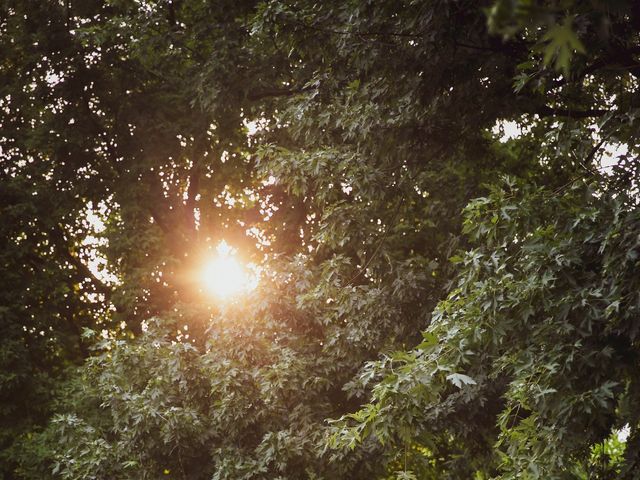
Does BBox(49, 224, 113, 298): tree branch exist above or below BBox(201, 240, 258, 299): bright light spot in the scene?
above

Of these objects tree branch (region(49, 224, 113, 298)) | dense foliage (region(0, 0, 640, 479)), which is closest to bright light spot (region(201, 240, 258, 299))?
dense foliage (region(0, 0, 640, 479))

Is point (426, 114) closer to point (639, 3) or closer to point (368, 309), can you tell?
point (639, 3)

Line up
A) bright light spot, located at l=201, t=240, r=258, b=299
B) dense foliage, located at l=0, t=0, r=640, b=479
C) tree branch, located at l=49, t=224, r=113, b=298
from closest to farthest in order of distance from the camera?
dense foliage, located at l=0, t=0, r=640, b=479, bright light spot, located at l=201, t=240, r=258, b=299, tree branch, located at l=49, t=224, r=113, b=298

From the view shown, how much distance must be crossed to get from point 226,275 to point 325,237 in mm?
3034

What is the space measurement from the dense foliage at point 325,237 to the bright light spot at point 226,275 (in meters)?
0.19

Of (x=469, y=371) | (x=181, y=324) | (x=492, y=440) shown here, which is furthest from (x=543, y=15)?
(x=181, y=324)

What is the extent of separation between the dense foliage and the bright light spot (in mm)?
195

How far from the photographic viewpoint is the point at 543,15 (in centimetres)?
187

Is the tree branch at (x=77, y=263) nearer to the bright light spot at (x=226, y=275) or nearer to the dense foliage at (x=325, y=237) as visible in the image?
the dense foliage at (x=325, y=237)

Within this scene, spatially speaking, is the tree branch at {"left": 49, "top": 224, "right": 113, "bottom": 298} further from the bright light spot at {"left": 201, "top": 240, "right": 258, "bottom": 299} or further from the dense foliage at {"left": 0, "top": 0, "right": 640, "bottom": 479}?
the bright light spot at {"left": 201, "top": 240, "right": 258, "bottom": 299}

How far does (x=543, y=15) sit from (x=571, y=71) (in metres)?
4.26

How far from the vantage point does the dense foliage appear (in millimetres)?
5586

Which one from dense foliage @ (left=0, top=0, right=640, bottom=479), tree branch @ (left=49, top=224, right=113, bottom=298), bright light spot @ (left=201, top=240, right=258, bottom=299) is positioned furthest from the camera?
tree branch @ (left=49, top=224, right=113, bottom=298)

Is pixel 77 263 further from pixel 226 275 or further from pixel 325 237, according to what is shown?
pixel 325 237
